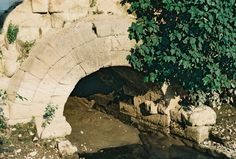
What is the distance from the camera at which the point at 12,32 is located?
24.9 feet

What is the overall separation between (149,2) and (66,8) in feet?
5.32

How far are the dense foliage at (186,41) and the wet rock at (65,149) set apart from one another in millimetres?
2027

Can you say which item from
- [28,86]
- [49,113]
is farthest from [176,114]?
[28,86]

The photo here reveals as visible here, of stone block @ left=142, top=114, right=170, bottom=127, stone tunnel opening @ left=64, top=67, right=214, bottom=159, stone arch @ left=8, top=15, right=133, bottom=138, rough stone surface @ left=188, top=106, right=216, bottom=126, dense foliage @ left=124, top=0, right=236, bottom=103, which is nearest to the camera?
stone arch @ left=8, top=15, right=133, bottom=138

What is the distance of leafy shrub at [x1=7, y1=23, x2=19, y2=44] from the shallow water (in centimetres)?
234

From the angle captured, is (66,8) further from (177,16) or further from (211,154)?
(211,154)

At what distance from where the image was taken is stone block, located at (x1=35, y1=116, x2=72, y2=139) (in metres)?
7.97

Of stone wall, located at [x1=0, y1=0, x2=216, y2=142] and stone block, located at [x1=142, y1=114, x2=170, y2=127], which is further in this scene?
stone block, located at [x1=142, y1=114, x2=170, y2=127]

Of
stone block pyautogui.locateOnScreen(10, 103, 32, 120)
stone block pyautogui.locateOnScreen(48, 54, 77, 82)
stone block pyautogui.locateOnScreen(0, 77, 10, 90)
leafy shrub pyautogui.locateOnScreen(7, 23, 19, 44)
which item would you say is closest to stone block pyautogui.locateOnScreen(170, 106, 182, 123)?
stone block pyautogui.locateOnScreen(48, 54, 77, 82)

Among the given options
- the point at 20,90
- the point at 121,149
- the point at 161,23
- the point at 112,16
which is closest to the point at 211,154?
the point at 121,149

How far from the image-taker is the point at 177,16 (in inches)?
336

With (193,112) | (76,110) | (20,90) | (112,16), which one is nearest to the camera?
(20,90)

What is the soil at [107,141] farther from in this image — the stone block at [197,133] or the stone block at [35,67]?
the stone block at [35,67]

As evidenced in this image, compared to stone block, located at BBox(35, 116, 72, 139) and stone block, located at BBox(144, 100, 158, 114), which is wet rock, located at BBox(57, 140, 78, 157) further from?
stone block, located at BBox(144, 100, 158, 114)
